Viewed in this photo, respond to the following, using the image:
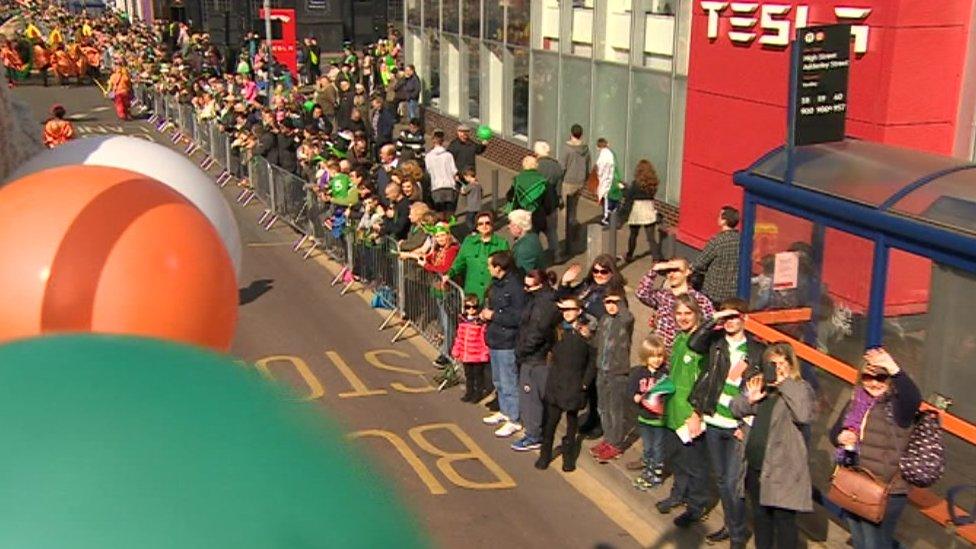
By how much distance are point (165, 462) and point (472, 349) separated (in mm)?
7970

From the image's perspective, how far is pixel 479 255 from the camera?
34.3ft

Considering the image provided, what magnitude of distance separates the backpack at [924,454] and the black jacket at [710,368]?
1080 mm

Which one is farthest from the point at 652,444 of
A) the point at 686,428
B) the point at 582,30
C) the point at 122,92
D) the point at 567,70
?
the point at 122,92

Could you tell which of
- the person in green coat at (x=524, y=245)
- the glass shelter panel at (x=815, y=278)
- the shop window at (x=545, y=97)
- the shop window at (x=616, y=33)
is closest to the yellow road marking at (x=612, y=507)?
the glass shelter panel at (x=815, y=278)

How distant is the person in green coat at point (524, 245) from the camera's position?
11.0 m

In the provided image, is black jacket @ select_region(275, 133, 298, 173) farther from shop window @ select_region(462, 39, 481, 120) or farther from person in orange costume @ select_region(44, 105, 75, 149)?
person in orange costume @ select_region(44, 105, 75, 149)

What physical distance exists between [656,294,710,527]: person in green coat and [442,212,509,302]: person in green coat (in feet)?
9.47

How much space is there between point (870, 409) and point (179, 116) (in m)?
23.2

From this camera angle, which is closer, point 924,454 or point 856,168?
point 924,454

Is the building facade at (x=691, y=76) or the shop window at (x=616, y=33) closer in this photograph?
the building facade at (x=691, y=76)

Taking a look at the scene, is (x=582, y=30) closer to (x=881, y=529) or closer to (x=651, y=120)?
(x=651, y=120)

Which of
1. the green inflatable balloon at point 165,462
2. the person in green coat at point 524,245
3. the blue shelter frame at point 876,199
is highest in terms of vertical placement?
the green inflatable balloon at point 165,462

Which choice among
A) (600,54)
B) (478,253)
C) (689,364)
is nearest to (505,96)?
(600,54)

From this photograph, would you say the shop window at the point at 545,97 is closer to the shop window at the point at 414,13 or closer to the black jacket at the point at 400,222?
the black jacket at the point at 400,222
